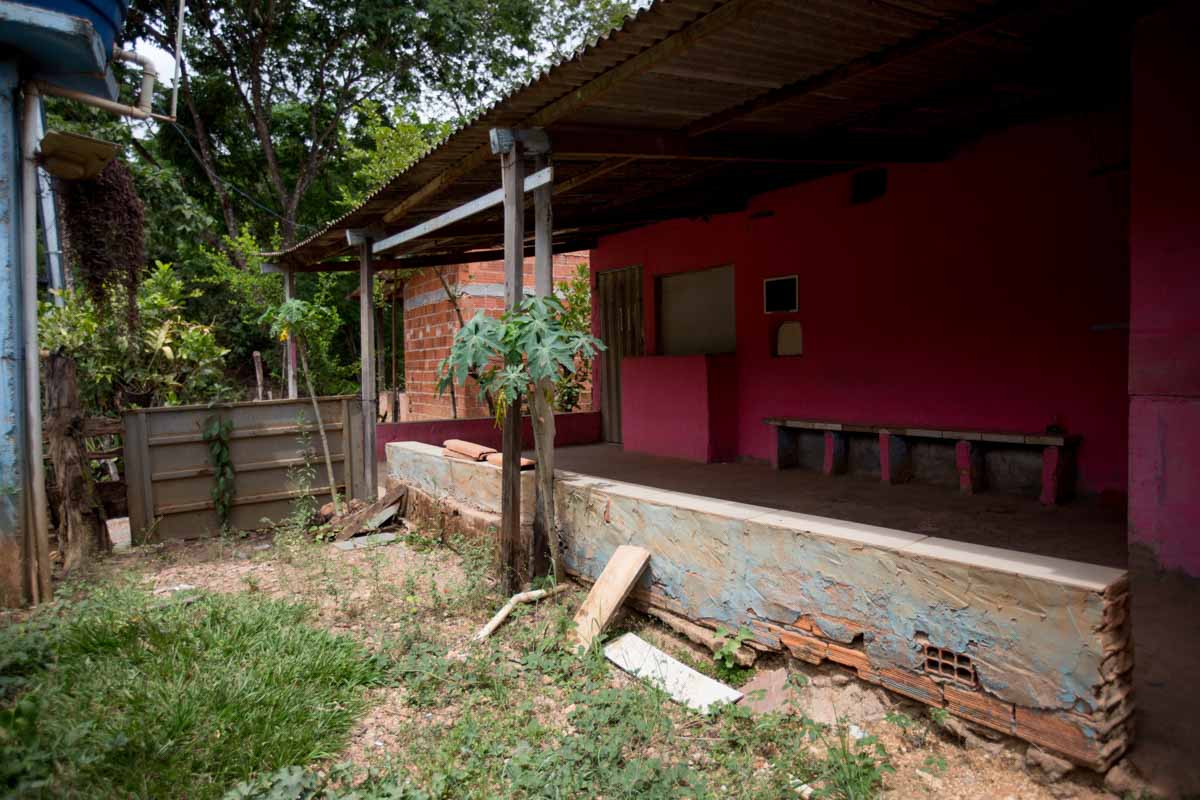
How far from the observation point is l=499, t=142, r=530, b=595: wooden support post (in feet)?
14.7

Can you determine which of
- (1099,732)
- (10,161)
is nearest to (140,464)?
(10,161)

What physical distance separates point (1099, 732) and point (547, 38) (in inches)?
723

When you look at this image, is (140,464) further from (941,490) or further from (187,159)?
(187,159)

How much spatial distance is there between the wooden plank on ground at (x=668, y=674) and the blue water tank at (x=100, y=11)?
5.26 meters

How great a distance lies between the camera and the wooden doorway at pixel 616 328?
9.31m

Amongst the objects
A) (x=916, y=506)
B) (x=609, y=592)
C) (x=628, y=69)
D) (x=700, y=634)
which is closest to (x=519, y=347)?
(x=609, y=592)

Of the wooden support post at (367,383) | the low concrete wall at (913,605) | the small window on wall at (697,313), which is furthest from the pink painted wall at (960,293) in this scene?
the wooden support post at (367,383)

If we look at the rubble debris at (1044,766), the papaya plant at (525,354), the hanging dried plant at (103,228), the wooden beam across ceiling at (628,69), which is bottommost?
the rubble debris at (1044,766)

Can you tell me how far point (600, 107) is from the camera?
4301 mm

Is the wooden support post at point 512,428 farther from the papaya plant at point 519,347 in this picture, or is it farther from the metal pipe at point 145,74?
the metal pipe at point 145,74

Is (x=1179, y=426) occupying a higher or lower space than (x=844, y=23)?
lower

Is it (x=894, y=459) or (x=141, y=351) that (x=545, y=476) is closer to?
(x=894, y=459)

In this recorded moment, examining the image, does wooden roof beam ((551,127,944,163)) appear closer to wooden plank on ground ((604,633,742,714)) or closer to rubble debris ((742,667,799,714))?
wooden plank on ground ((604,633,742,714))

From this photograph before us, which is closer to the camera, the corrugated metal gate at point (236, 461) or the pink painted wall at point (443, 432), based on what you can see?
the corrugated metal gate at point (236, 461)
